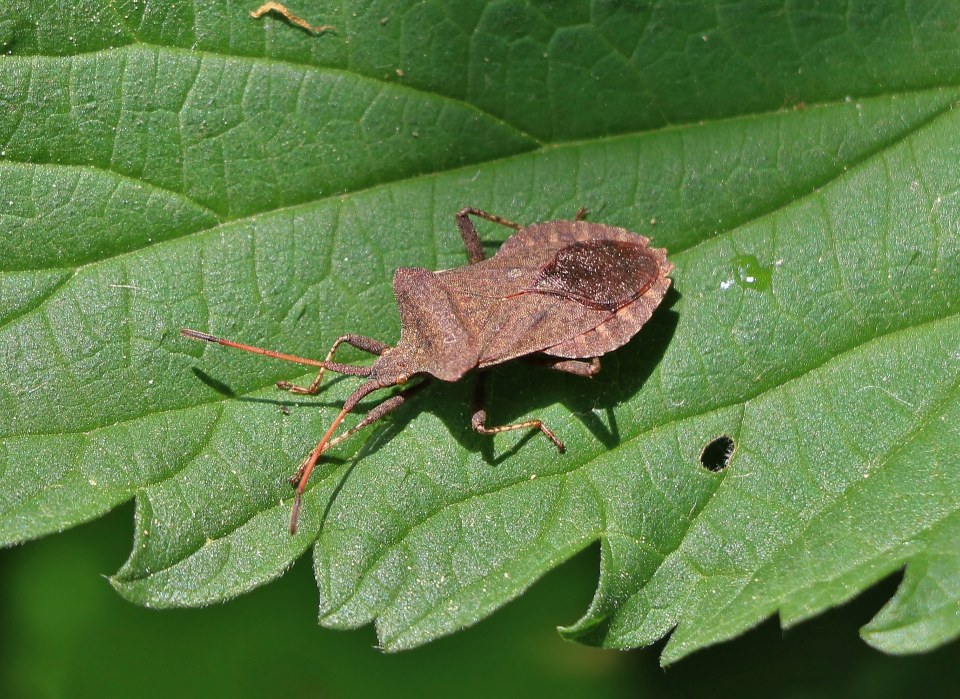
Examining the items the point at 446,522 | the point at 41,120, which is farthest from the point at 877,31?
the point at 41,120

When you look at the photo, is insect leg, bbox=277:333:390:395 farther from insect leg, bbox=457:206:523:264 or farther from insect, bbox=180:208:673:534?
insect leg, bbox=457:206:523:264

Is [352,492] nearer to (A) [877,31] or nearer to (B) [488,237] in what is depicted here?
(B) [488,237]

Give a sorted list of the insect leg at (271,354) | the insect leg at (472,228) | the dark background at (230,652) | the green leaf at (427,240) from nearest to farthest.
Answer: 1. the green leaf at (427,240)
2. the insect leg at (271,354)
3. the insect leg at (472,228)
4. the dark background at (230,652)

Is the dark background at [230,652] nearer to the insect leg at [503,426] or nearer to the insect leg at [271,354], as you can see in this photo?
the insect leg at [503,426]

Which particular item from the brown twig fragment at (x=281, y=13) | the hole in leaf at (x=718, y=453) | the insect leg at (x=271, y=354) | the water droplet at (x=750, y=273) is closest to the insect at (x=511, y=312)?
the insect leg at (x=271, y=354)

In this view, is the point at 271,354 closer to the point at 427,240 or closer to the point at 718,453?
the point at 427,240

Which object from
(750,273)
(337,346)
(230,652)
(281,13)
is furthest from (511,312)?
(230,652)
